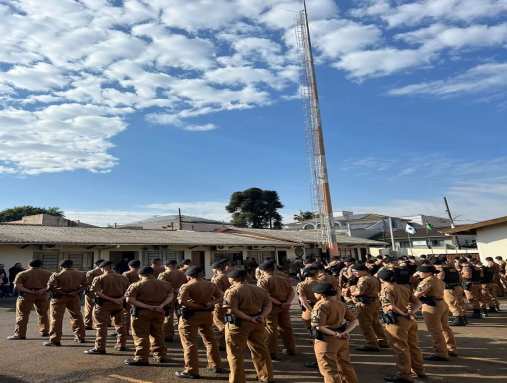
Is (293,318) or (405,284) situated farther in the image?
(293,318)

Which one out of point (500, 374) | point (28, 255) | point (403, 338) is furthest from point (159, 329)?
point (28, 255)

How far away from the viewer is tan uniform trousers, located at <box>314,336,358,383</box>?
5.06 meters

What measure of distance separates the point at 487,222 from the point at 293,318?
1082cm

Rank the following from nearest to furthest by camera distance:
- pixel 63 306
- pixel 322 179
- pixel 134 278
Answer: pixel 63 306
pixel 134 278
pixel 322 179

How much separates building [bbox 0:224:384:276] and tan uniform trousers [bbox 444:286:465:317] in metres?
16.1

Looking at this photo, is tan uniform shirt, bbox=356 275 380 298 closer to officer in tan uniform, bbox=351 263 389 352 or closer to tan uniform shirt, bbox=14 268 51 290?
officer in tan uniform, bbox=351 263 389 352

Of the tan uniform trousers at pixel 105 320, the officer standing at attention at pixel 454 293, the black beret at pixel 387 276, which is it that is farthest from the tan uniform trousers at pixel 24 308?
the officer standing at attention at pixel 454 293

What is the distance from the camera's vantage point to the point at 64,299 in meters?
8.66

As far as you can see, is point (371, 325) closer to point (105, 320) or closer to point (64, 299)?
point (105, 320)

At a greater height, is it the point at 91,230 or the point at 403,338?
the point at 91,230

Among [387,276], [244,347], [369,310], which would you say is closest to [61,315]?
[244,347]

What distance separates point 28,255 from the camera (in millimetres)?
19312

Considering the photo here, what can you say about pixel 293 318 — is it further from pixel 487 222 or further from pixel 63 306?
pixel 487 222

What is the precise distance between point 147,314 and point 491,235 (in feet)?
54.8
